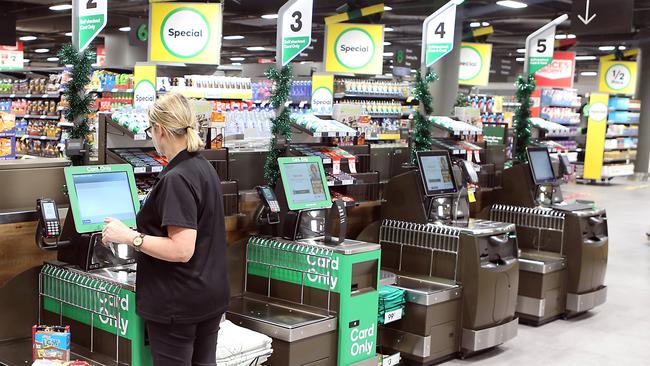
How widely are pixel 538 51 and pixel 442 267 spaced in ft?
11.0

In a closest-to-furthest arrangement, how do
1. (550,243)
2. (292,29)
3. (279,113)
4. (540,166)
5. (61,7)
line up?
(279,113) → (292,29) → (550,243) → (540,166) → (61,7)

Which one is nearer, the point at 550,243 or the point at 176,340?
the point at 176,340

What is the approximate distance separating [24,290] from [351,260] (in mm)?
1633

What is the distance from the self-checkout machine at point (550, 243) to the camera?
5906 millimetres

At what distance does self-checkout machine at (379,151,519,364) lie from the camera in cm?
470

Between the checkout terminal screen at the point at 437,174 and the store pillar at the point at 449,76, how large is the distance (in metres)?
8.22

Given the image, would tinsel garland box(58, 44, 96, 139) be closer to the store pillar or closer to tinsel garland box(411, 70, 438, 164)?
tinsel garland box(411, 70, 438, 164)

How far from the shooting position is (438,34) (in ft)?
20.8

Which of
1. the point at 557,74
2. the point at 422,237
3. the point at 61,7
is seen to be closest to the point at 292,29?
the point at 422,237

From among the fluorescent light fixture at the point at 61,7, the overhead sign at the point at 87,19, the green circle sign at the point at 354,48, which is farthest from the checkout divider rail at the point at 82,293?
the fluorescent light fixture at the point at 61,7

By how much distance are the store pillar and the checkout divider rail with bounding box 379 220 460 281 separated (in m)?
8.50

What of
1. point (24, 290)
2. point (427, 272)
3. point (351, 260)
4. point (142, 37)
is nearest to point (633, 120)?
point (142, 37)

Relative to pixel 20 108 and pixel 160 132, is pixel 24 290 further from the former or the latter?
pixel 20 108

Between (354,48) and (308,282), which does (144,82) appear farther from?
(308,282)
